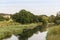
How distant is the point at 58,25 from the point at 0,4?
5.34 ft

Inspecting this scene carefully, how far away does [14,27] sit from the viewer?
4.48m

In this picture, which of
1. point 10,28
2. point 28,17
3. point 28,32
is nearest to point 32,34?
point 28,32

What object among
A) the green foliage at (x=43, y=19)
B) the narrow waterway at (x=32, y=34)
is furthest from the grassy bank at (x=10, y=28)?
the green foliage at (x=43, y=19)

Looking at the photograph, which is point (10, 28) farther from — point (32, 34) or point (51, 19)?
point (51, 19)

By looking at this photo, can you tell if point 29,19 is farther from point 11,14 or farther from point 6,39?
→ point 6,39

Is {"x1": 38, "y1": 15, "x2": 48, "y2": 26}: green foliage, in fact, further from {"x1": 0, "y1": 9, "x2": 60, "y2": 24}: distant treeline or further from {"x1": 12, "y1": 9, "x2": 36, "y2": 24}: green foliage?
{"x1": 12, "y1": 9, "x2": 36, "y2": 24}: green foliage

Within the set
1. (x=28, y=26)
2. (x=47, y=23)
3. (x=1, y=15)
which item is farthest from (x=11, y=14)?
(x=47, y=23)

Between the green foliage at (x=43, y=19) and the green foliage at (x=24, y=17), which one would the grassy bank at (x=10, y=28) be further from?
the green foliage at (x=43, y=19)

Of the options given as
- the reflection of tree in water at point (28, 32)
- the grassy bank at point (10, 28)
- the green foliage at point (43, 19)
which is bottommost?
the reflection of tree in water at point (28, 32)

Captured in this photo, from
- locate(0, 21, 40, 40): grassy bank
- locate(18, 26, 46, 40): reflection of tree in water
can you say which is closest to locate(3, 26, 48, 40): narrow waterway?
locate(18, 26, 46, 40): reflection of tree in water

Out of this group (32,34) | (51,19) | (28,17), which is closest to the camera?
(51,19)

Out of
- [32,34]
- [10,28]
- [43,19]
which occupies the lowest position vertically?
[32,34]

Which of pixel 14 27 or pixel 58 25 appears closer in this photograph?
pixel 58 25

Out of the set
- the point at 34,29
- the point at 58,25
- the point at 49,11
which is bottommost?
the point at 34,29
